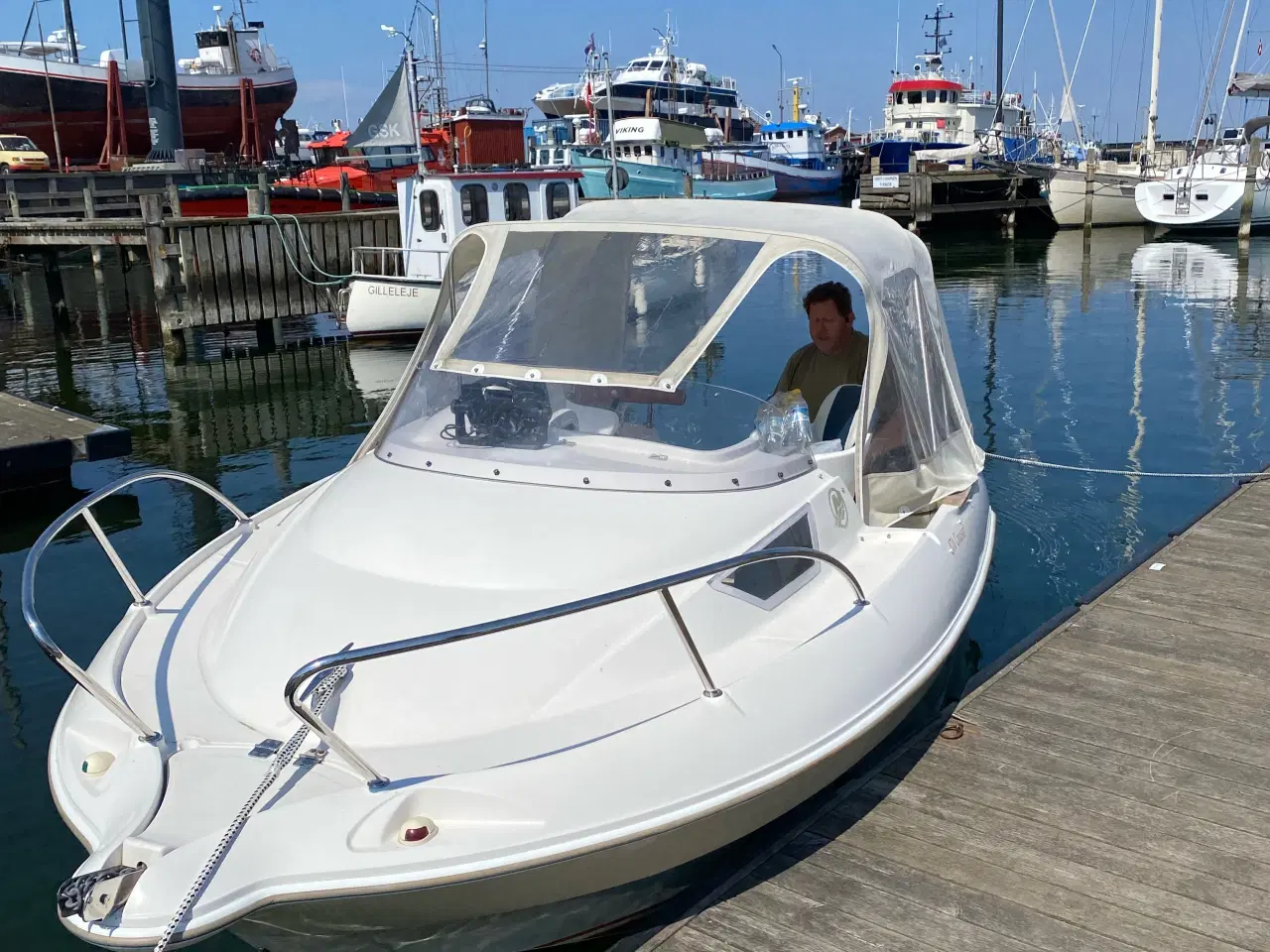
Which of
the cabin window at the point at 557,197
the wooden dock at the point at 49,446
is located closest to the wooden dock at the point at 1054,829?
the wooden dock at the point at 49,446

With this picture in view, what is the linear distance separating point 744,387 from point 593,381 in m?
0.67

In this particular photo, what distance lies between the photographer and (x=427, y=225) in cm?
1841

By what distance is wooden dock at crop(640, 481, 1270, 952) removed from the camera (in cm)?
352

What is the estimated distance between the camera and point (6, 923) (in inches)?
178

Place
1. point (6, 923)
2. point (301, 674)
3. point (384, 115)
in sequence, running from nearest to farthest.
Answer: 1. point (301, 674)
2. point (6, 923)
3. point (384, 115)

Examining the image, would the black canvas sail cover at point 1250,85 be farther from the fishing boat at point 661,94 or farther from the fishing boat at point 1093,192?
the fishing boat at point 661,94

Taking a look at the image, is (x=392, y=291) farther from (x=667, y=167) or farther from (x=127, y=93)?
(x=127, y=93)

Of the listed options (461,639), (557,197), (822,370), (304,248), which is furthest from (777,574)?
(304,248)

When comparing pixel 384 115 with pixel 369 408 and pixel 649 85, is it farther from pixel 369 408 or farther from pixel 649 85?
pixel 649 85

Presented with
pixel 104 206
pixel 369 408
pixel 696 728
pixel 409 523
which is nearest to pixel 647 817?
pixel 696 728

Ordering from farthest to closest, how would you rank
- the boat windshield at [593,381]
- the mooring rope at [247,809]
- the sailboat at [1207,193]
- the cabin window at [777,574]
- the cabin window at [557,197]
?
the sailboat at [1207,193], the cabin window at [557,197], the boat windshield at [593,381], the cabin window at [777,574], the mooring rope at [247,809]

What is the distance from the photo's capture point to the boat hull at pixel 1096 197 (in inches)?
1441

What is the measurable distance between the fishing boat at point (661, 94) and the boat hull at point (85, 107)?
721 inches

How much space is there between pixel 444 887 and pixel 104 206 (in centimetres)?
2782
